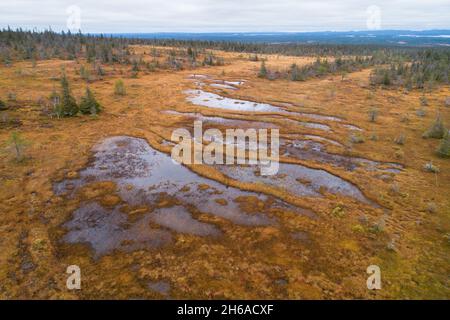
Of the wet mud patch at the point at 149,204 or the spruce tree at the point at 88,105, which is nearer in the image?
the wet mud patch at the point at 149,204

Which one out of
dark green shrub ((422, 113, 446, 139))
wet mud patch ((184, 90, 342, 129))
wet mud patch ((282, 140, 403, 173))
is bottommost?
wet mud patch ((282, 140, 403, 173))

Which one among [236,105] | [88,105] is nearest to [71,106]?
[88,105]

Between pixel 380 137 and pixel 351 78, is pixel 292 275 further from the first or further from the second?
pixel 351 78

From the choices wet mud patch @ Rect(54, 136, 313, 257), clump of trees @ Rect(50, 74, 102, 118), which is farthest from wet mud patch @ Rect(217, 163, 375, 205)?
clump of trees @ Rect(50, 74, 102, 118)

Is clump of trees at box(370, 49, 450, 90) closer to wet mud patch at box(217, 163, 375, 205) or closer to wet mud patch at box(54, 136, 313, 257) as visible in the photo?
wet mud patch at box(217, 163, 375, 205)

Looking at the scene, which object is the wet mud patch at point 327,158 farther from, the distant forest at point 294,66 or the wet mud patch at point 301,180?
the distant forest at point 294,66

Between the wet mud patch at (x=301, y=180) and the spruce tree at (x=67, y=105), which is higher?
the spruce tree at (x=67, y=105)

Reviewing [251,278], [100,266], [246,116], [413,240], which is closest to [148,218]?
[100,266]

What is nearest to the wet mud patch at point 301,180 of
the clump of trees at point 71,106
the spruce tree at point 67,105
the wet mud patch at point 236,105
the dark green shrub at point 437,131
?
the dark green shrub at point 437,131

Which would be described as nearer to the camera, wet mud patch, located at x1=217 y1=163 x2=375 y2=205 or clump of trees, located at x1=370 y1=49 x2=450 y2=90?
wet mud patch, located at x1=217 y1=163 x2=375 y2=205
